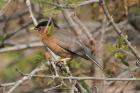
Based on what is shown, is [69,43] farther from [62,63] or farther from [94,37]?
[94,37]

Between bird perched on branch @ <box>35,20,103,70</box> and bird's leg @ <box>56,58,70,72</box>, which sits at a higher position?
bird perched on branch @ <box>35,20,103,70</box>

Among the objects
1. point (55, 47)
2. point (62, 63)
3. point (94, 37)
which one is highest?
point (55, 47)

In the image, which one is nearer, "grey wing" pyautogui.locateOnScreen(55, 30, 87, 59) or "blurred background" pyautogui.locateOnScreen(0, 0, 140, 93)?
"grey wing" pyautogui.locateOnScreen(55, 30, 87, 59)

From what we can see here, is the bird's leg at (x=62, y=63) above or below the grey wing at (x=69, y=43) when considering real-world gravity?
below

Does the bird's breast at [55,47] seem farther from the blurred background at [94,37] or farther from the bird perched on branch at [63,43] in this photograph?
the blurred background at [94,37]

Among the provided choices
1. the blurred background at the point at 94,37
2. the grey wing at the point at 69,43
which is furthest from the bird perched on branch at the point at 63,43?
the blurred background at the point at 94,37

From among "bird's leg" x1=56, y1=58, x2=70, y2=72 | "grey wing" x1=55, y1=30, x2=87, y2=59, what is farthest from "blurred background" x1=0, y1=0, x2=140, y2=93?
"grey wing" x1=55, y1=30, x2=87, y2=59

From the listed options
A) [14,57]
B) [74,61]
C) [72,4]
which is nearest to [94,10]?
[74,61]

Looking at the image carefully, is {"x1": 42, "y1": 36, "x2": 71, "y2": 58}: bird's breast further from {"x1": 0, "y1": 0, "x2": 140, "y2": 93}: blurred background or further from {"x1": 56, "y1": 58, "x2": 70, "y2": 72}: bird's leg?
{"x1": 0, "y1": 0, "x2": 140, "y2": 93}: blurred background

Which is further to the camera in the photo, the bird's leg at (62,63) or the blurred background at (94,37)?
the blurred background at (94,37)

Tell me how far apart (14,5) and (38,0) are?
1988 mm

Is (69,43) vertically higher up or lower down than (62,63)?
higher up

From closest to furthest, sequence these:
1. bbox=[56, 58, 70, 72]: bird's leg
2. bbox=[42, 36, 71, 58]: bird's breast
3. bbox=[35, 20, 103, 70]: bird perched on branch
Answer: bbox=[56, 58, 70, 72]: bird's leg, bbox=[35, 20, 103, 70]: bird perched on branch, bbox=[42, 36, 71, 58]: bird's breast

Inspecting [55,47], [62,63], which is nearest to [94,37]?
[55,47]
